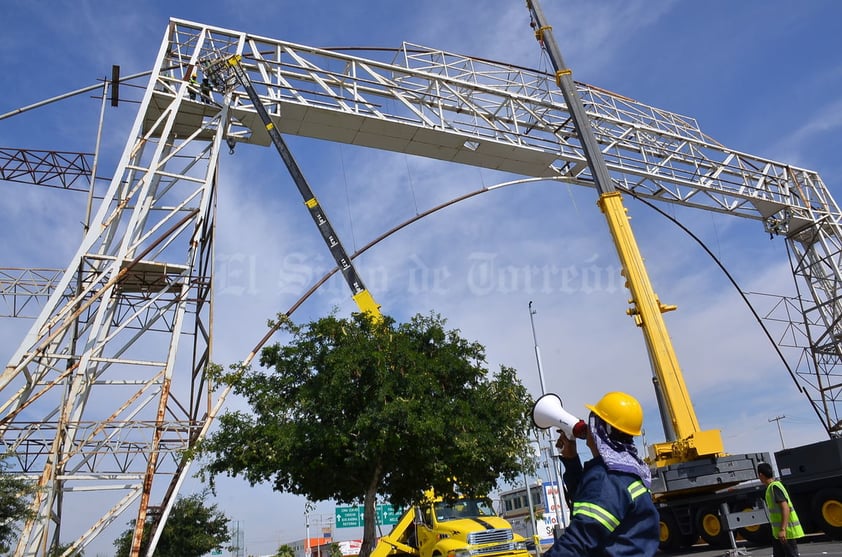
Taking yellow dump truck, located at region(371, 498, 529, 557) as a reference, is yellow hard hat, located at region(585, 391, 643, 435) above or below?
below

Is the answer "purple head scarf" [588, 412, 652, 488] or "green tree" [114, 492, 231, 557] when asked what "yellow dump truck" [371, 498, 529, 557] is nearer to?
"purple head scarf" [588, 412, 652, 488]

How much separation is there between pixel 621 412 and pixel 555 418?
0.52m

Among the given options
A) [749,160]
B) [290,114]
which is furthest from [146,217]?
[749,160]

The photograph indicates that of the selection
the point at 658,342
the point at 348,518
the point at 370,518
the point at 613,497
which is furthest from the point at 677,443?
the point at 348,518

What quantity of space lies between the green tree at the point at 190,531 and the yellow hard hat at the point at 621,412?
31821 mm

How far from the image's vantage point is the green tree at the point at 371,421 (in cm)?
1370

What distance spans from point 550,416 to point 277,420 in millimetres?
11900

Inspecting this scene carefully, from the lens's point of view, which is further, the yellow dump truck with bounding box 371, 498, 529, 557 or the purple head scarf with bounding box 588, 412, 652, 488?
the yellow dump truck with bounding box 371, 498, 529, 557

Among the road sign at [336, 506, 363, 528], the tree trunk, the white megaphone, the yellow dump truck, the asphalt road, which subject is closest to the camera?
the white megaphone

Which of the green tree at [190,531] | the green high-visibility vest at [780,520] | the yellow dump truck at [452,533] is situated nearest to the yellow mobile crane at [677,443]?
the yellow dump truck at [452,533]

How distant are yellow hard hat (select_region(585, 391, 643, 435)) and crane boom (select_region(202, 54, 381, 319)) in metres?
14.5

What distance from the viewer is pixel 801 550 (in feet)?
40.4

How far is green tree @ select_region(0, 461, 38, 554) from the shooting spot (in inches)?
466

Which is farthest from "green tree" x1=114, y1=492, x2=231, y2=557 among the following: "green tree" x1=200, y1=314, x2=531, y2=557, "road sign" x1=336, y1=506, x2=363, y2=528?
"green tree" x1=200, y1=314, x2=531, y2=557
